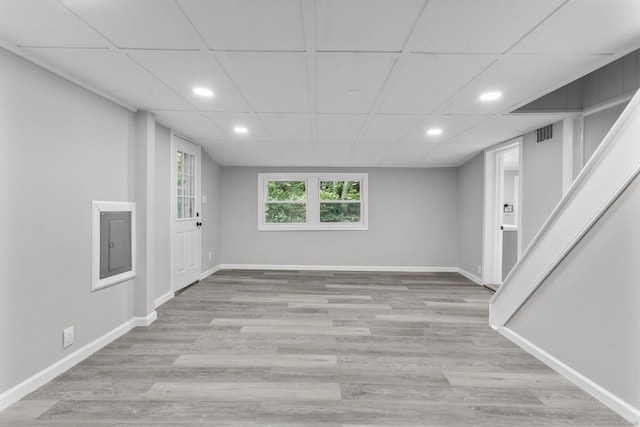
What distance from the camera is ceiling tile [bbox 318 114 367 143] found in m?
3.41

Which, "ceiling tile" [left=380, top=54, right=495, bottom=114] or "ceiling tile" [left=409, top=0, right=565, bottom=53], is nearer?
"ceiling tile" [left=409, top=0, right=565, bottom=53]

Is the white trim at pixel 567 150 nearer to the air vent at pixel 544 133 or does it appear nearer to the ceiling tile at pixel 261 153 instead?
the air vent at pixel 544 133

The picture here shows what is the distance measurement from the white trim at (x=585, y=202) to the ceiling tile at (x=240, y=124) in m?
2.97

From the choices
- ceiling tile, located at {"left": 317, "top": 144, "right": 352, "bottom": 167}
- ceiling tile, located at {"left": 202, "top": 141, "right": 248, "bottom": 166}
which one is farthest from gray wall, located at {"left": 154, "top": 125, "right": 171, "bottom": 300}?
ceiling tile, located at {"left": 317, "top": 144, "right": 352, "bottom": 167}

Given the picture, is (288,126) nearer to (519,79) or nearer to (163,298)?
(519,79)

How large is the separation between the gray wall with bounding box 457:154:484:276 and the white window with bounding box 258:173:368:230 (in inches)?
72.9

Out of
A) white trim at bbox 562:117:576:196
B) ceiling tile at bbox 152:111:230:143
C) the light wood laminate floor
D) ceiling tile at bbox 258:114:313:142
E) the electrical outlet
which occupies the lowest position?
the light wood laminate floor

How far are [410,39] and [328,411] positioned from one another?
229 cm

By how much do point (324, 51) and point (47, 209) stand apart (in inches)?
87.3

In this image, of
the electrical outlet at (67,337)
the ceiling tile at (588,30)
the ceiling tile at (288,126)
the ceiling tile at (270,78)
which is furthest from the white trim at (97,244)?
the ceiling tile at (588,30)

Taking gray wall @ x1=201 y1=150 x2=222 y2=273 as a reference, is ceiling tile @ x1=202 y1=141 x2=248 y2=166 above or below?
above

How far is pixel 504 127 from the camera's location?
3848mm

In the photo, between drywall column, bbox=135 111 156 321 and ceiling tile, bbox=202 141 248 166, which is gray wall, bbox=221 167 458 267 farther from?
drywall column, bbox=135 111 156 321

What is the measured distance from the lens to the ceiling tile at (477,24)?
157 cm
